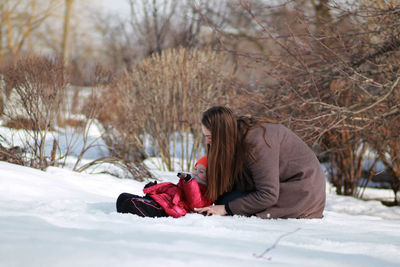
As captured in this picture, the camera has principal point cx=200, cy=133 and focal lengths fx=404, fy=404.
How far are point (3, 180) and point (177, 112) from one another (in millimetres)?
4449

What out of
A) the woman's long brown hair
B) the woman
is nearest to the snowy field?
the woman

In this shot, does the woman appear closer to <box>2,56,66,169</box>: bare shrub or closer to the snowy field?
the snowy field

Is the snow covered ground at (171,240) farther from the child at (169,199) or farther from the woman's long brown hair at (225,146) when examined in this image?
the woman's long brown hair at (225,146)

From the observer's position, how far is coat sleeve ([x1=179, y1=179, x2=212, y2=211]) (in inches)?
105

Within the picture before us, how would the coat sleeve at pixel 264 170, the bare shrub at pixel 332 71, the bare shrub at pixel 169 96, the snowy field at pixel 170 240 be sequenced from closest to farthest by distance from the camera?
the snowy field at pixel 170 240 → the coat sleeve at pixel 264 170 → the bare shrub at pixel 332 71 → the bare shrub at pixel 169 96

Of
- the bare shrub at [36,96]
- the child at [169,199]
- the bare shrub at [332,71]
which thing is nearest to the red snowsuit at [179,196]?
the child at [169,199]

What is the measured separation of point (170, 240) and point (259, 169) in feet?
3.03

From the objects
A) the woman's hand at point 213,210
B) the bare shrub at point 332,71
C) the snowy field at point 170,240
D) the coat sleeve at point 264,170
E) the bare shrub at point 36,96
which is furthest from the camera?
the bare shrub at point 36,96

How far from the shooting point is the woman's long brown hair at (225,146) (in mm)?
2652

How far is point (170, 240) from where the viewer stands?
190cm

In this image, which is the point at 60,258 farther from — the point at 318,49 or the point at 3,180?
the point at 318,49

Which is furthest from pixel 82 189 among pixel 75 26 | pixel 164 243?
pixel 75 26

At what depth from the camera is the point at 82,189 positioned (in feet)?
13.5

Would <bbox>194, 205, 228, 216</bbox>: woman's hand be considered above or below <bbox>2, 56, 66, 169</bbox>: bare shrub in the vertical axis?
below
